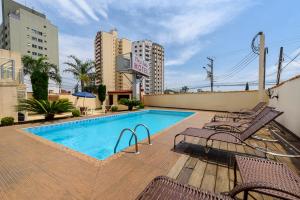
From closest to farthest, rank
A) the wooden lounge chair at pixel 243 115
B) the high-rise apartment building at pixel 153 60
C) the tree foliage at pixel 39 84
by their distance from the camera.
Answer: the wooden lounge chair at pixel 243 115, the tree foliage at pixel 39 84, the high-rise apartment building at pixel 153 60

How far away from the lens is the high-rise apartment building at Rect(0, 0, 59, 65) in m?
45.5

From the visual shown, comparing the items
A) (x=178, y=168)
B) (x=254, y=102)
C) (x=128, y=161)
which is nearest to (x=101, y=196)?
(x=128, y=161)

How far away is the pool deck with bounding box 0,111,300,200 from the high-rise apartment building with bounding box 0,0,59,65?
5359cm

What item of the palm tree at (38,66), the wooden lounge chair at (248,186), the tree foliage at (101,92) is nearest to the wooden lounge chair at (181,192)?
the wooden lounge chair at (248,186)

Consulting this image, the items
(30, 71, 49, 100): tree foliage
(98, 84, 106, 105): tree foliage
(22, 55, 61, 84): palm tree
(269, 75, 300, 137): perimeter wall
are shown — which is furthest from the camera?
(98, 84, 106, 105): tree foliage

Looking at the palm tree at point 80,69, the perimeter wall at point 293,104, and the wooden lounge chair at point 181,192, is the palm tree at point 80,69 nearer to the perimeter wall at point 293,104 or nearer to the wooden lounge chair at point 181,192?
the perimeter wall at point 293,104

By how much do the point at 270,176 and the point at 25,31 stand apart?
211ft

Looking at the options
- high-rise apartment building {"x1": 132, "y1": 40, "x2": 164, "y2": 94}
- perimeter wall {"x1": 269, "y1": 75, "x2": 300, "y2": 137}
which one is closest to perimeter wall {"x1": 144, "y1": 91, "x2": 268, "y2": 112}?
perimeter wall {"x1": 269, "y1": 75, "x2": 300, "y2": 137}

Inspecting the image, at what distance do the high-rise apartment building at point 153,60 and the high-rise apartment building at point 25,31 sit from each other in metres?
37.9

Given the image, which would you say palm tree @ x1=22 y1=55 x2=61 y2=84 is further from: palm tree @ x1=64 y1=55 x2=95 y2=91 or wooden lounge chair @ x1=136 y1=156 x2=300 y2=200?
wooden lounge chair @ x1=136 y1=156 x2=300 y2=200

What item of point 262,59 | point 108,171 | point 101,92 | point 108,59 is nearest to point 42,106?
point 108,171

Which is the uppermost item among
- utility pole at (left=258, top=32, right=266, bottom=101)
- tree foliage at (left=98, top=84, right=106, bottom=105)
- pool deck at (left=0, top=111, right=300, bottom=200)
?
utility pole at (left=258, top=32, right=266, bottom=101)

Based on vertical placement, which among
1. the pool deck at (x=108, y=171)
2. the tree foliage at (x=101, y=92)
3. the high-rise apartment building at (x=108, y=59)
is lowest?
the pool deck at (x=108, y=171)

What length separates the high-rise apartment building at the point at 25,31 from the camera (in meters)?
45.5
